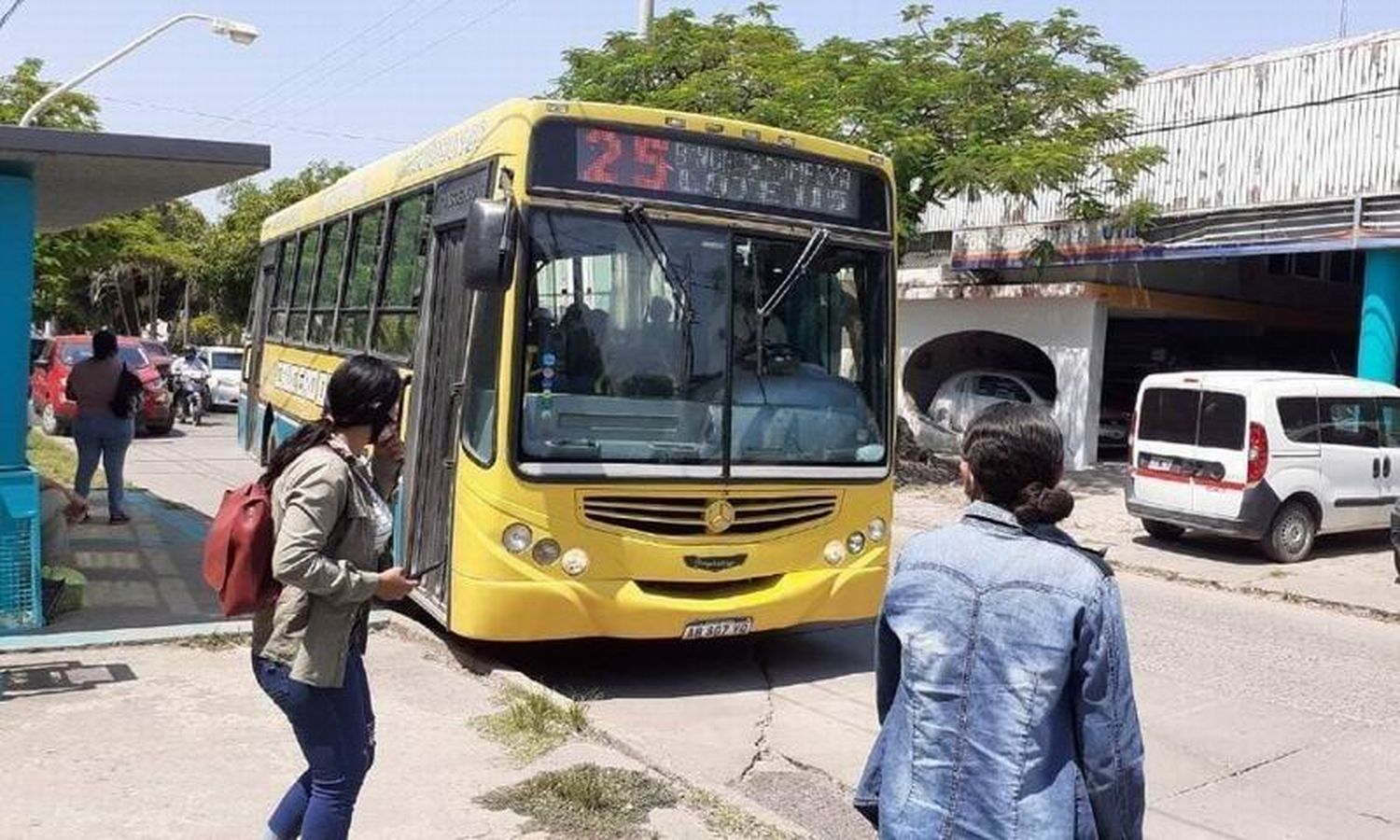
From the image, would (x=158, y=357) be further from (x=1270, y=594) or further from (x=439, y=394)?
(x=1270, y=594)

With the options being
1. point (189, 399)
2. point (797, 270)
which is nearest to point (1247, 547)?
point (797, 270)

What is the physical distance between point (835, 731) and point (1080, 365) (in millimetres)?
14930

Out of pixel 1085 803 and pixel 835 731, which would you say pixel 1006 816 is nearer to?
pixel 1085 803

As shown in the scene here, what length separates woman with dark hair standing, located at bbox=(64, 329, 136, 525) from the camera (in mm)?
10953

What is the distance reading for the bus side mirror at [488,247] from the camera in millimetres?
6375

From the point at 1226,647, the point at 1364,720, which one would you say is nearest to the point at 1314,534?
the point at 1226,647

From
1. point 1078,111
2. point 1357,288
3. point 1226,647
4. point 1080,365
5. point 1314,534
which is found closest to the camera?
point 1226,647

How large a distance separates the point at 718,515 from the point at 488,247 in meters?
1.87

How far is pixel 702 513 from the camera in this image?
695 cm

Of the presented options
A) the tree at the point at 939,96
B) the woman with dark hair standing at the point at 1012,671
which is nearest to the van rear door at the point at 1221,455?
the tree at the point at 939,96

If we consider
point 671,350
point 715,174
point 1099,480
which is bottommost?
point 1099,480

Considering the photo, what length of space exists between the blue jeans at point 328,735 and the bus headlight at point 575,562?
2985 mm

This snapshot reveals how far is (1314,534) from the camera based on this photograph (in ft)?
42.8

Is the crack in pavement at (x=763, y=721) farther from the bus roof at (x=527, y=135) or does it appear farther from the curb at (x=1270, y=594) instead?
the curb at (x=1270, y=594)
